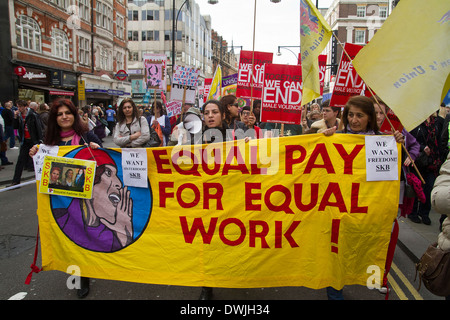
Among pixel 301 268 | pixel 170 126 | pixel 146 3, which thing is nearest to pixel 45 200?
pixel 301 268

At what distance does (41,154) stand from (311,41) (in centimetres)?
333

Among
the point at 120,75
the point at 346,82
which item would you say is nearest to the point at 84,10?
the point at 120,75

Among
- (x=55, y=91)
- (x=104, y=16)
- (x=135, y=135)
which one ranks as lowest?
(x=135, y=135)

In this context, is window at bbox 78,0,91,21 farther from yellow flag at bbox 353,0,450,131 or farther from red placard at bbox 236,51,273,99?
yellow flag at bbox 353,0,450,131

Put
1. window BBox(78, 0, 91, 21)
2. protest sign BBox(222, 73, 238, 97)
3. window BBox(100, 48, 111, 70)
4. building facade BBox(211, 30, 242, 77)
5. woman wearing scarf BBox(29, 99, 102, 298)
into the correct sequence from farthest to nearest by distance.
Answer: building facade BBox(211, 30, 242, 77) → window BBox(100, 48, 111, 70) → window BBox(78, 0, 91, 21) → protest sign BBox(222, 73, 238, 97) → woman wearing scarf BBox(29, 99, 102, 298)

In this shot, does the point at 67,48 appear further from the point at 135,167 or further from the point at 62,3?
the point at 135,167

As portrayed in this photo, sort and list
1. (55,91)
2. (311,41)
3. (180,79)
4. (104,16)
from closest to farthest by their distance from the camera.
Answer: (311,41), (180,79), (55,91), (104,16)

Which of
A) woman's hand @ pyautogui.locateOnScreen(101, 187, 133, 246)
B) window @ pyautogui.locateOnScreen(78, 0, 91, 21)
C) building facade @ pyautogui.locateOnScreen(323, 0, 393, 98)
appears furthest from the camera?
building facade @ pyautogui.locateOnScreen(323, 0, 393, 98)

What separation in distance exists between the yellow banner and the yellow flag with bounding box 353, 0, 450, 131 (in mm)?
451

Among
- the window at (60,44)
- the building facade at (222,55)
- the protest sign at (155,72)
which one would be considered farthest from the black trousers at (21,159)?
the building facade at (222,55)

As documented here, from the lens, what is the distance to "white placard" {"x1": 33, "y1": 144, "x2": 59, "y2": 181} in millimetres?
3324

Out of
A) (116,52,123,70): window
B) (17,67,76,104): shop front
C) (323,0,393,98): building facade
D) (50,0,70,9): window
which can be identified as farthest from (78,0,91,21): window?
(323,0,393,98): building facade

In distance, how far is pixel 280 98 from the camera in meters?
5.57
